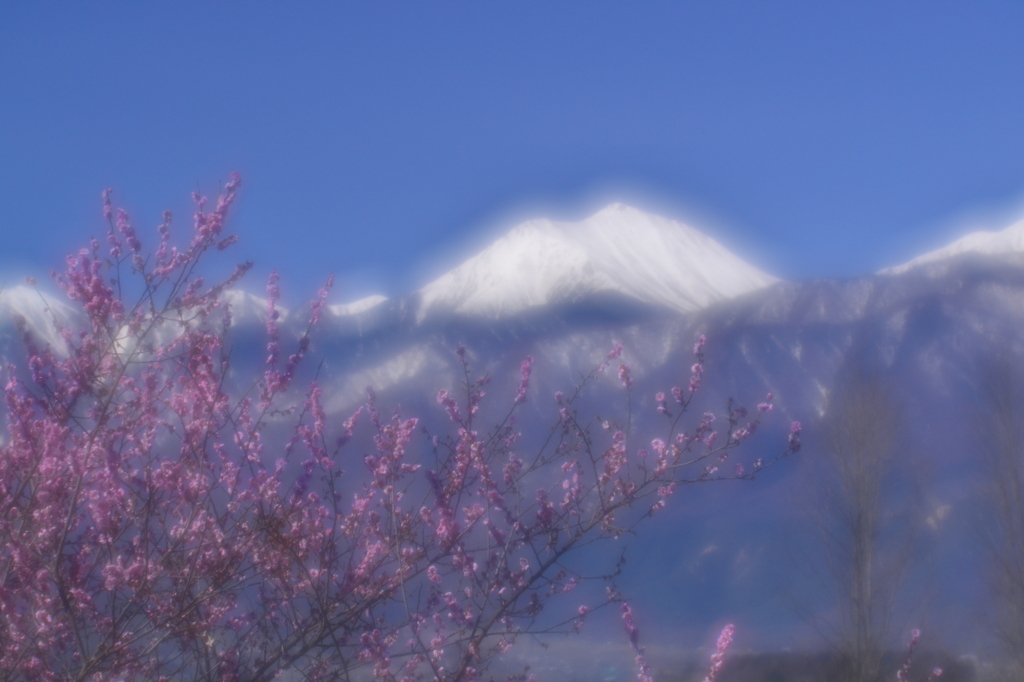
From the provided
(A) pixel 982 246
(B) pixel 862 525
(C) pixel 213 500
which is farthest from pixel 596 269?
(C) pixel 213 500

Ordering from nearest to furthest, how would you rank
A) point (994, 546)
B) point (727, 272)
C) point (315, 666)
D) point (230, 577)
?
1. point (230, 577)
2. point (315, 666)
3. point (994, 546)
4. point (727, 272)

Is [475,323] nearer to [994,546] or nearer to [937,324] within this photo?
[937,324]

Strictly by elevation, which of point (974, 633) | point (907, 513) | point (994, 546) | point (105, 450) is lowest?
point (974, 633)

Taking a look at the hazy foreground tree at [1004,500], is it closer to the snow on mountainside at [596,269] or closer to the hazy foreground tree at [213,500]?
the hazy foreground tree at [213,500]

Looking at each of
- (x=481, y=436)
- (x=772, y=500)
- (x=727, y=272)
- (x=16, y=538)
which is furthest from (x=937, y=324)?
(x=16, y=538)

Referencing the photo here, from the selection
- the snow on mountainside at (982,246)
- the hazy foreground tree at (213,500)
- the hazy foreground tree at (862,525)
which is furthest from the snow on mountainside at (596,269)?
the hazy foreground tree at (213,500)

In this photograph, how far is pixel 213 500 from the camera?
2340 millimetres

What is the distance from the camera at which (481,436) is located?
309cm

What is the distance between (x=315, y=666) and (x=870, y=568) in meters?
8.80

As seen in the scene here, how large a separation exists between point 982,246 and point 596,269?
16.8m

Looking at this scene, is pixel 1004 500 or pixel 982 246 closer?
pixel 1004 500

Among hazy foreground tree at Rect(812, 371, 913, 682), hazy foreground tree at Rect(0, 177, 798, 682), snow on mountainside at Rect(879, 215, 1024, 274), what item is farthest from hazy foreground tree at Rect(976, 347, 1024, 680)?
snow on mountainside at Rect(879, 215, 1024, 274)

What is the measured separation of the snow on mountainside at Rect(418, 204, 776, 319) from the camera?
3247cm

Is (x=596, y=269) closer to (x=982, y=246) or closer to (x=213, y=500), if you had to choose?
(x=982, y=246)
